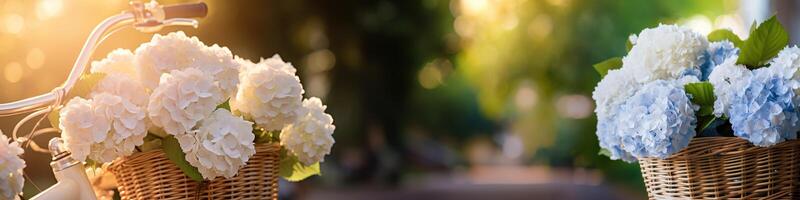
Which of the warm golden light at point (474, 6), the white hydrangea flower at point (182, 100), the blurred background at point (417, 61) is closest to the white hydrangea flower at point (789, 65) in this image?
the white hydrangea flower at point (182, 100)

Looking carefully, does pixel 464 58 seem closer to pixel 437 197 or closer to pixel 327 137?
pixel 437 197

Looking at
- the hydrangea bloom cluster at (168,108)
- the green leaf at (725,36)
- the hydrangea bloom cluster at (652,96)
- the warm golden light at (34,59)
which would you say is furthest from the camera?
the warm golden light at (34,59)

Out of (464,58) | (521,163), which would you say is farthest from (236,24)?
(521,163)

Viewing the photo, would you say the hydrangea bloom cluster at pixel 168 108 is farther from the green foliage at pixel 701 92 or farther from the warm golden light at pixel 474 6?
the warm golden light at pixel 474 6

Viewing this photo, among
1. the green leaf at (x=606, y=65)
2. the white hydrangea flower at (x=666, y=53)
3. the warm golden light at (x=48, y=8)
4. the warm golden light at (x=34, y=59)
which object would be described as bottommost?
the white hydrangea flower at (x=666, y=53)

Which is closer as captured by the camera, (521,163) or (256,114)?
(256,114)

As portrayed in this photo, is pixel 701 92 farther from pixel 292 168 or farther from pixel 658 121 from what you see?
pixel 292 168
